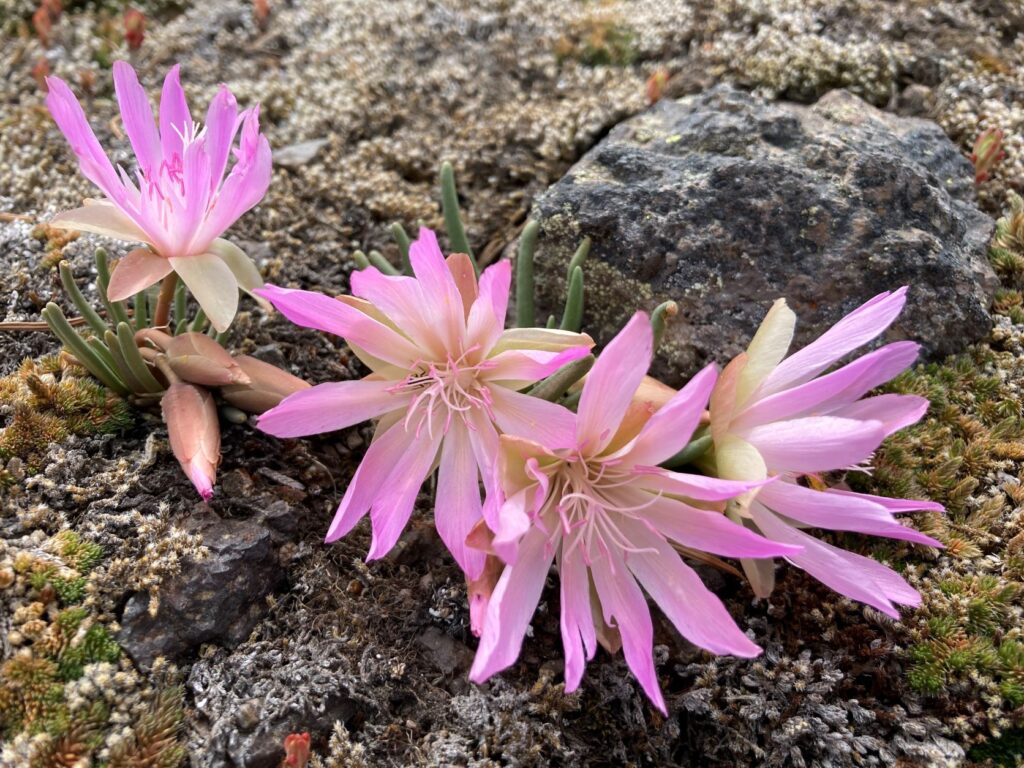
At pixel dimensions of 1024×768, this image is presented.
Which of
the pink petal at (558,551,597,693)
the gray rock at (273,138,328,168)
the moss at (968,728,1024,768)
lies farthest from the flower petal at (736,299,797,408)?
the gray rock at (273,138,328,168)

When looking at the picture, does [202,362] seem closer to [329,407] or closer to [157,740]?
[329,407]

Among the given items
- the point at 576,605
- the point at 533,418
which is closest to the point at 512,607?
the point at 576,605

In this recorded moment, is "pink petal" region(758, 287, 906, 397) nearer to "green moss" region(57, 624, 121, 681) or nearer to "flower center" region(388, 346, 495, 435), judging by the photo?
"flower center" region(388, 346, 495, 435)

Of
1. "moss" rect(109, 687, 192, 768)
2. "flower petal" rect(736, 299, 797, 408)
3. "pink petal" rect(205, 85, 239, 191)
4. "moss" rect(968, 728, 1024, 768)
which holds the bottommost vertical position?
"moss" rect(968, 728, 1024, 768)

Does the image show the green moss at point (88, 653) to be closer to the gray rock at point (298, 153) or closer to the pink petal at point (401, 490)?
the pink petal at point (401, 490)

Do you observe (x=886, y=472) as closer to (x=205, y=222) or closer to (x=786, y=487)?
(x=786, y=487)
